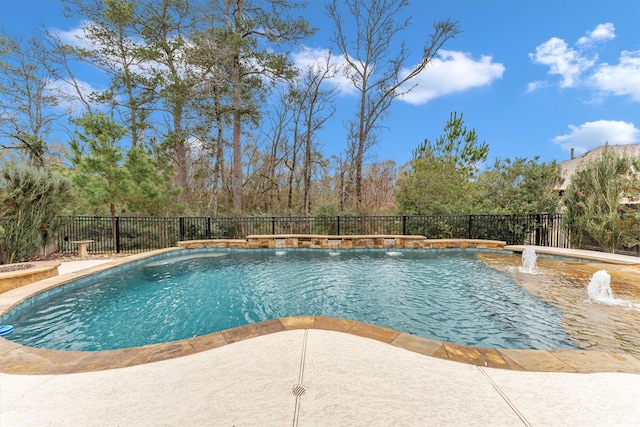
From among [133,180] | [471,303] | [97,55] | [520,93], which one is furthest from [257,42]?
[471,303]

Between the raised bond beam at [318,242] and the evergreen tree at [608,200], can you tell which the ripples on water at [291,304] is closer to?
the raised bond beam at [318,242]

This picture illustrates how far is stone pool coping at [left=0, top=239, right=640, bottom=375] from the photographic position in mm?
2080

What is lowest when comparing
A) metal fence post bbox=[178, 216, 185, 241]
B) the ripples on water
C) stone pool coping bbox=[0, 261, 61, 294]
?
the ripples on water

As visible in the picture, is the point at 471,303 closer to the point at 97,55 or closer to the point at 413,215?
the point at 413,215

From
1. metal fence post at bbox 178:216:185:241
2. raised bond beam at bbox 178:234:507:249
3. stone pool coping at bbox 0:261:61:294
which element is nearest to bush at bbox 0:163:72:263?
stone pool coping at bbox 0:261:61:294

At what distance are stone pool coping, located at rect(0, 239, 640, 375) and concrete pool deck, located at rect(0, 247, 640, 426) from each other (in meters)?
0.02

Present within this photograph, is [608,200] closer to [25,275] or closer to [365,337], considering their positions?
[365,337]

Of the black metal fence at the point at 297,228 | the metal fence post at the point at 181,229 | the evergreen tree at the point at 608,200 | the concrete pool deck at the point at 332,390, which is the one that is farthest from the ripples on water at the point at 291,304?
the evergreen tree at the point at 608,200

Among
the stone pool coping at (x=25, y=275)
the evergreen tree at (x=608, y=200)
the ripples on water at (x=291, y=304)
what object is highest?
the evergreen tree at (x=608, y=200)

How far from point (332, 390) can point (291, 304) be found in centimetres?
236

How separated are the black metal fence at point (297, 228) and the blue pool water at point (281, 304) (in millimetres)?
3234

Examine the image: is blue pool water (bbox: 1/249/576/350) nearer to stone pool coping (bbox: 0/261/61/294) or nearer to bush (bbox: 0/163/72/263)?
stone pool coping (bbox: 0/261/61/294)

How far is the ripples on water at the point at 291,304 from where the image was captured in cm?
304

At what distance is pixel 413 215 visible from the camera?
10.0 metres
